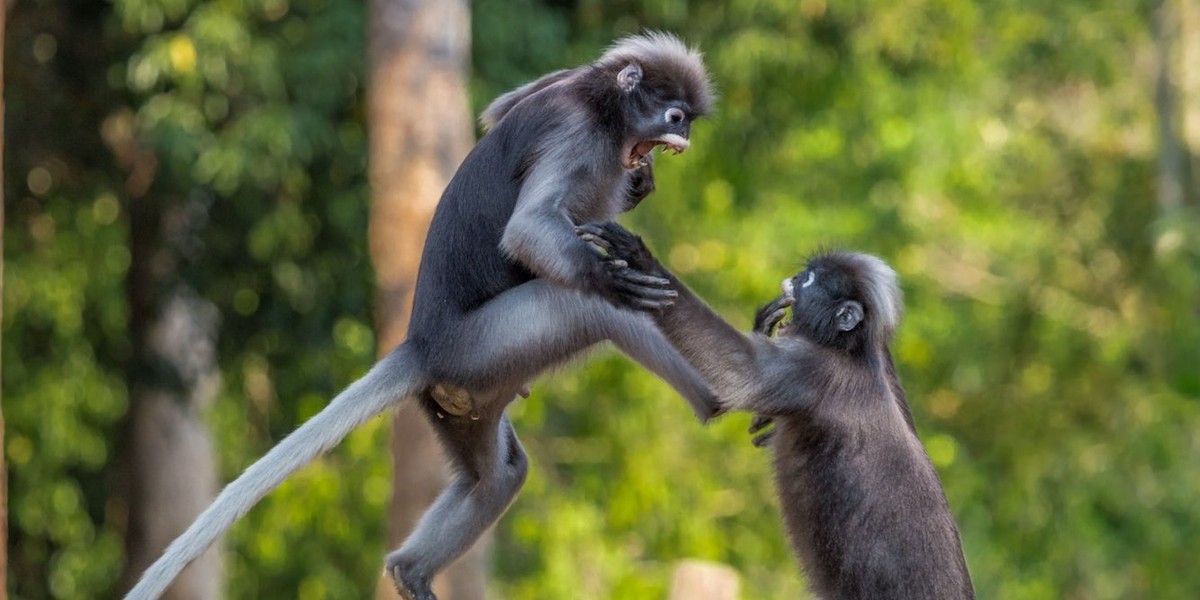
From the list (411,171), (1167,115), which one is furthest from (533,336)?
(1167,115)

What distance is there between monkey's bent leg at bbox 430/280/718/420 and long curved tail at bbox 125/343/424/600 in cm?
10

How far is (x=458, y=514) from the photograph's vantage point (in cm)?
479

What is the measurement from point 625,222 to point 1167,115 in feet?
19.9

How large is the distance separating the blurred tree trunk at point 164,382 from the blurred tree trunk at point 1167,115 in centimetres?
777

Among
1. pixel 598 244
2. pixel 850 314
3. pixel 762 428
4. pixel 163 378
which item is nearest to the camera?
pixel 598 244

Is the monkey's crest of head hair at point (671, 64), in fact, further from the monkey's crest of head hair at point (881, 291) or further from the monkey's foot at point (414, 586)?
the monkey's foot at point (414, 586)

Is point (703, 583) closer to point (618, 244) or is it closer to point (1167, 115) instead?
point (618, 244)

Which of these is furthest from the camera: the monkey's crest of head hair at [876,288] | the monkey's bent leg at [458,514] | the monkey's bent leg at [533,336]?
the monkey's bent leg at [458,514]

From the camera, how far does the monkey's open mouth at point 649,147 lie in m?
4.59

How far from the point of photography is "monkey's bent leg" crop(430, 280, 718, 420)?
4402mm

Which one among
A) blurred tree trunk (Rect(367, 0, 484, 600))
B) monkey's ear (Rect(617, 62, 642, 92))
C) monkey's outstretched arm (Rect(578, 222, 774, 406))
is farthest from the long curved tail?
blurred tree trunk (Rect(367, 0, 484, 600))

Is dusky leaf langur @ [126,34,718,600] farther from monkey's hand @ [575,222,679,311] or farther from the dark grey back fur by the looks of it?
the dark grey back fur

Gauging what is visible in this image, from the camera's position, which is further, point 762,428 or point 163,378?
point 163,378

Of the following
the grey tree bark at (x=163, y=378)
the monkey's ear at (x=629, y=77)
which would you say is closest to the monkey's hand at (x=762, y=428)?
the monkey's ear at (x=629, y=77)
